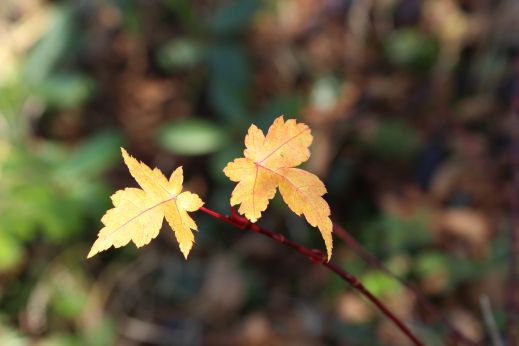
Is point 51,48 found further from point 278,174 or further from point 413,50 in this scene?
point 278,174

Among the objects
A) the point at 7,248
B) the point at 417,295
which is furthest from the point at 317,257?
the point at 7,248

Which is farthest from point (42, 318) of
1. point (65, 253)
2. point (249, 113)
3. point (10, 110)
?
point (249, 113)

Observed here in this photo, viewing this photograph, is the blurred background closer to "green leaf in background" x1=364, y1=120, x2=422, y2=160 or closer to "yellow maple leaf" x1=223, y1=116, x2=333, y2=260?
"green leaf in background" x1=364, y1=120, x2=422, y2=160

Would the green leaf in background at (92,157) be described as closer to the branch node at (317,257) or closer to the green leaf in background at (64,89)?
the green leaf in background at (64,89)

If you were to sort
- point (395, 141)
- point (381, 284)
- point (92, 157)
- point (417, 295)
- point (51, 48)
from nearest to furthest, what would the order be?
point (417, 295), point (381, 284), point (92, 157), point (395, 141), point (51, 48)

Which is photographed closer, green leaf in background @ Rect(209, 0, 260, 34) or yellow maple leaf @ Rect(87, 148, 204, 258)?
yellow maple leaf @ Rect(87, 148, 204, 258)

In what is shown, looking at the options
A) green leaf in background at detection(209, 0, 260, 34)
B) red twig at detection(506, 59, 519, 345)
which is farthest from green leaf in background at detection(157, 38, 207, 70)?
red twig at detection(506, 59, 519, 345)

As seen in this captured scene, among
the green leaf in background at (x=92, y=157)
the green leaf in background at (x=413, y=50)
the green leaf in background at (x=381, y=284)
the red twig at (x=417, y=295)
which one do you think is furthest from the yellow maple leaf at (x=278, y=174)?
the green leaf in background at (x=413, y=50)
